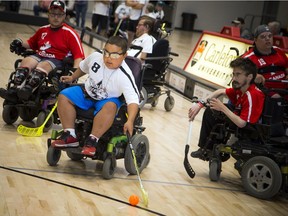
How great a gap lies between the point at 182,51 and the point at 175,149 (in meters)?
10.8

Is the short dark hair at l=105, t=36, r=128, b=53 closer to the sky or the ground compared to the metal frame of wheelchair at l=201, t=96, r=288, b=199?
closer to the sky

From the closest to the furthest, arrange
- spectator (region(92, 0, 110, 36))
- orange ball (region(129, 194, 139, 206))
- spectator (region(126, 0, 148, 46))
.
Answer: orange ball (region(129, 194, 139, 206)) → spectator (region(126, 0, 148, 46)) → spectator (region(92, 0, 110, 36))

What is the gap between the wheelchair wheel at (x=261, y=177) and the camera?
5070mm

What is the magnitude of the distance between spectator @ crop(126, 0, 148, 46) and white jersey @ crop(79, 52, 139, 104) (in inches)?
343

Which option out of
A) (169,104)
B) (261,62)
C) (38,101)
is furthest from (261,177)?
(169,104)

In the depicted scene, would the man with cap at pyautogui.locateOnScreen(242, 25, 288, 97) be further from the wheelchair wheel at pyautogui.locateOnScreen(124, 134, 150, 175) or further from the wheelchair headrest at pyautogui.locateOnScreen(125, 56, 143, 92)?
the wheelchair wheel at pyautogui.locateOnScreen(124, 134, 150, 175)

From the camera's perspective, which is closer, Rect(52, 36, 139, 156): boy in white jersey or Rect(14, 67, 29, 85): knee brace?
Rect(52, 36, 139, 156): boy in white jersey

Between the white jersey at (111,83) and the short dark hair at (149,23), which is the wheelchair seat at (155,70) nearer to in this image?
the short dark hair at (149,23)

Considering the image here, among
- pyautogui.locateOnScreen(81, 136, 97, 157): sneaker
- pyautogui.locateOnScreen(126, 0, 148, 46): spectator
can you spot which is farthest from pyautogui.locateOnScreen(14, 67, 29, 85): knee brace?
pyautogui.locateOnScreen(126, 0, 148, 46): spectator

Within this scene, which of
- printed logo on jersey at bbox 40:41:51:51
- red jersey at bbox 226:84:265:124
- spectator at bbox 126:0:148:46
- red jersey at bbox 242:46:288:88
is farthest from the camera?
spectator at bbox 126:0:148:46

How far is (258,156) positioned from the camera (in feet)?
17.0

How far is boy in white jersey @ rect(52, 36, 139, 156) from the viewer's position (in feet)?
16.5

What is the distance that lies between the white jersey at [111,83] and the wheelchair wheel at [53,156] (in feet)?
1.68

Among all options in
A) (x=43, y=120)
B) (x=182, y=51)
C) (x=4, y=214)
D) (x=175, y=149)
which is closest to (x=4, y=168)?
(x=4, y=214)
